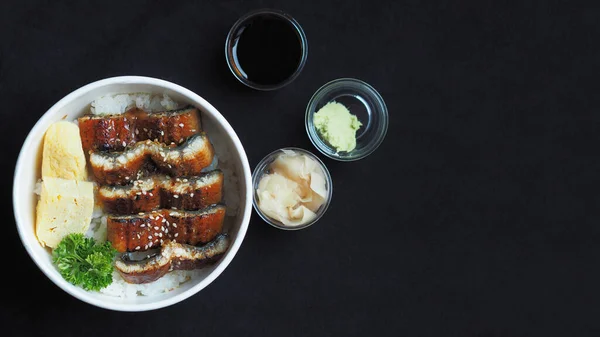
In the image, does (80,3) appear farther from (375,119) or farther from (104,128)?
(375,119)

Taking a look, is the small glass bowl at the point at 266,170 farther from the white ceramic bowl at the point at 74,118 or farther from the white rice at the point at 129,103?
the white rice at the point at 129,103

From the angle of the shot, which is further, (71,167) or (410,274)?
(410,274)

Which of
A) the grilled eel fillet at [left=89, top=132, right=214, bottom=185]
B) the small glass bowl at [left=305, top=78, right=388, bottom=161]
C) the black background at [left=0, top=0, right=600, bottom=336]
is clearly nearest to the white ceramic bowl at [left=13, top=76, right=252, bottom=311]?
the grilled eel fillet at [left=89, top=132, right=214, bottom=185]

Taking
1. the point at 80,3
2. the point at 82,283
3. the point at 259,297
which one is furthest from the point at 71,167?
the point at 259,297

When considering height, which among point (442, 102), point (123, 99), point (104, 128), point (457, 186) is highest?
point (442, 102)

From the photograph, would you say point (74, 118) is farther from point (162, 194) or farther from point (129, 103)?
point (162, 194)

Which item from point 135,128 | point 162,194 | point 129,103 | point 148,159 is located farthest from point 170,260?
point 129,103
